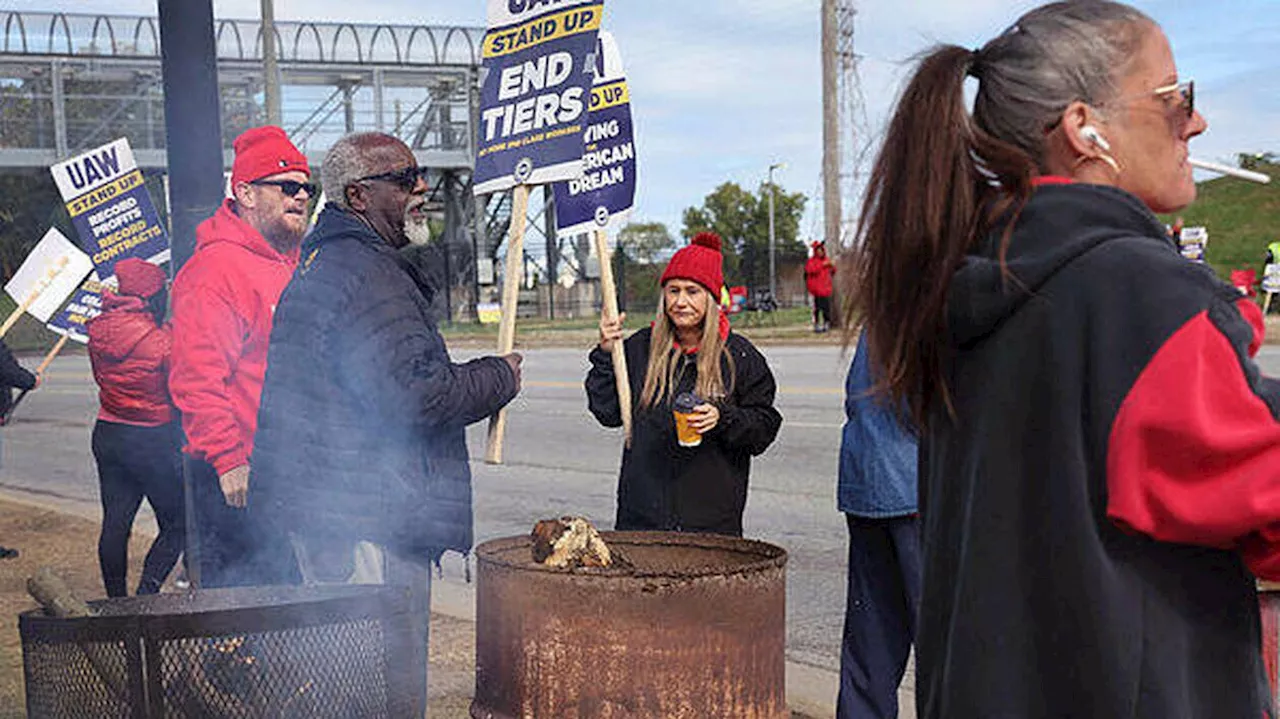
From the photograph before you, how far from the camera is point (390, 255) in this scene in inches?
149

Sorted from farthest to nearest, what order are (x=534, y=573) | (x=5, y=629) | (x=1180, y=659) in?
1. (x=5, y=629)
2. (x=534, y=573)
3. (x=1180, y=659)

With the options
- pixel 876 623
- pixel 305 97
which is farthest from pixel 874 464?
pixel 305 97

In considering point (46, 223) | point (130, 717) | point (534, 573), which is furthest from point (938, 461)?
point (46, 223)

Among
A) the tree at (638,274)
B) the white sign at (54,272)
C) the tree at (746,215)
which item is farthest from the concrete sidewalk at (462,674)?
the tree at (746,215)

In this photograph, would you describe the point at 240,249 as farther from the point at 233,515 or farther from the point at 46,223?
the point at 46,223

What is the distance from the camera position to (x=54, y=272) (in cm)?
1063

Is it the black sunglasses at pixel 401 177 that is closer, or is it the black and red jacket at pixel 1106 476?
the black and red jacket at pixel 1106 476

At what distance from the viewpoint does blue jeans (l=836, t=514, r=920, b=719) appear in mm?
4539

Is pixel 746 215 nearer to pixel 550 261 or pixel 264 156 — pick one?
pixel 550 261

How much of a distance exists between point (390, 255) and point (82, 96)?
Result: 582 centimetres

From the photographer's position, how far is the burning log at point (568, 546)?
3.55 metres

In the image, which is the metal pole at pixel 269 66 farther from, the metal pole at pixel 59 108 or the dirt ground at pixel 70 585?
the dirt ground at pixel 70 585

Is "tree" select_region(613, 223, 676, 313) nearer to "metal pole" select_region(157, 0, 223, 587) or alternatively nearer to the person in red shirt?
the person in red shirt

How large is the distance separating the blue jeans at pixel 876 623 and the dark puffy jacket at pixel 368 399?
4.50 feet
